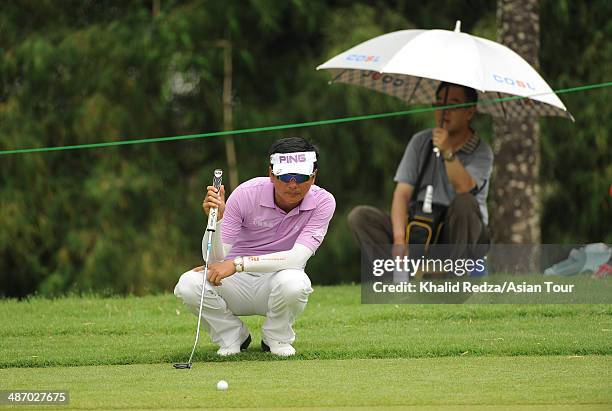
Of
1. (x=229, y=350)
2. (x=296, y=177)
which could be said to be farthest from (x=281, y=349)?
(x=296, y=177)

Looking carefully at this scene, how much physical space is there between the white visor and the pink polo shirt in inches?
10.7

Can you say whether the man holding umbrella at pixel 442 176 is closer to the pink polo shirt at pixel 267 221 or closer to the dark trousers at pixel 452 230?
the dark trousers at pixel 452 230

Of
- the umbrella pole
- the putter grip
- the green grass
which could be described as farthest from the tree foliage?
the putter grip

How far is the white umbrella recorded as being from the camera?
9227 millimetres

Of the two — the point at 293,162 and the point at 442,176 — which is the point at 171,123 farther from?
the point at 293,162

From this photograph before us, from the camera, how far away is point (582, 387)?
5.84 metres

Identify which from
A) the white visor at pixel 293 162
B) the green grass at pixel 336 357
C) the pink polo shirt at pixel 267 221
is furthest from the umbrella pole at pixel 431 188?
the white visor at pixel 293 162

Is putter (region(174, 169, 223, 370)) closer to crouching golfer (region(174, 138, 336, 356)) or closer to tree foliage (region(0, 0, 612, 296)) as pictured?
crouching golfer (region(174, 138, 336, 356))

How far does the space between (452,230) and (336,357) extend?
99.4 inches

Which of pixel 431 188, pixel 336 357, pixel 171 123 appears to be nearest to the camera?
pixel 336 357

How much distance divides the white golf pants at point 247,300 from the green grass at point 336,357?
5.2 inches

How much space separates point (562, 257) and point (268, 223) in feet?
Answer: 15.3

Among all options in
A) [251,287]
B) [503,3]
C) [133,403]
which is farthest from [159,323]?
[503,3]

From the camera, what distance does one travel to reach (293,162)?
6691 mm
